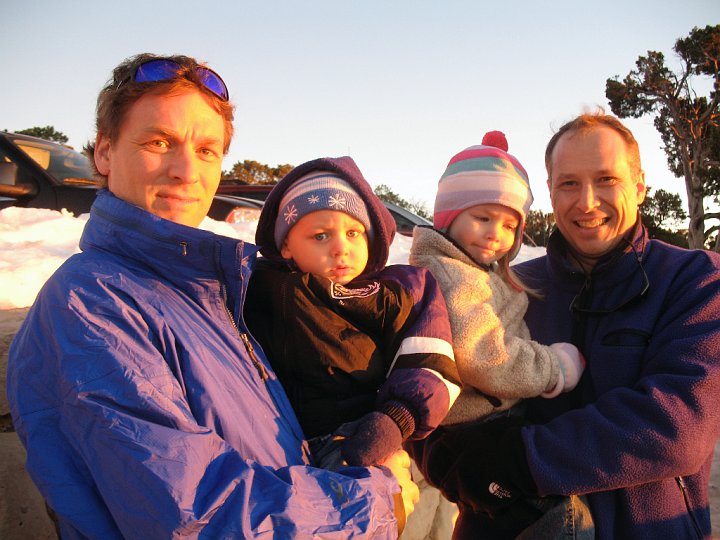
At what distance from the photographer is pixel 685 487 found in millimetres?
1976

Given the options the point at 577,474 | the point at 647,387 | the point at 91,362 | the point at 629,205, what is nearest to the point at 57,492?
the point at 91,362

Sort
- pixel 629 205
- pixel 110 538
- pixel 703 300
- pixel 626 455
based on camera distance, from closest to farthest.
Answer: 1. pixel 110 538
2. pixel 626 455
3. pixel 703 300
4. pixel 629 205

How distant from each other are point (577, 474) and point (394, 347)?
0.73m

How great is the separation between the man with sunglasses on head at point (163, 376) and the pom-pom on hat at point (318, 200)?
338 millimetres

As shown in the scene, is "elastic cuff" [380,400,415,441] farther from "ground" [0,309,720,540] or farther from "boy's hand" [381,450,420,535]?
"ground" [0,309,720,540]

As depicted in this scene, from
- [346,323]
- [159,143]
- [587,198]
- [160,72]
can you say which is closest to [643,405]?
[587,198]

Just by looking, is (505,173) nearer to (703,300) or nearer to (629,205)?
(629,205)

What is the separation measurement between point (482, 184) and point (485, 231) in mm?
198

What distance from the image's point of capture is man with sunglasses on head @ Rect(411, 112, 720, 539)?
1810 mm

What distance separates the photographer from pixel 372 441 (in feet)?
5.33

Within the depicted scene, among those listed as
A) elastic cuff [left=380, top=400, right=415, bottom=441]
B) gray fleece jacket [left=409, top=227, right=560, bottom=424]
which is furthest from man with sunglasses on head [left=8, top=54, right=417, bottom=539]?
gray fleece jacket [left=409, top=227, right=560, bottom=424]

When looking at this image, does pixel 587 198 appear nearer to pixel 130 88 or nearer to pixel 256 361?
pixel 256 361

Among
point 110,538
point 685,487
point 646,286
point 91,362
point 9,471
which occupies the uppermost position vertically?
point 646,286

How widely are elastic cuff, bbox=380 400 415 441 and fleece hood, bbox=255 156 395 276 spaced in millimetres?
582
